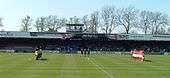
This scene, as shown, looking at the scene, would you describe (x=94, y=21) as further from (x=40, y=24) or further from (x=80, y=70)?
(x=80, y=70)

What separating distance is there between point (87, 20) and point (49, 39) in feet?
127

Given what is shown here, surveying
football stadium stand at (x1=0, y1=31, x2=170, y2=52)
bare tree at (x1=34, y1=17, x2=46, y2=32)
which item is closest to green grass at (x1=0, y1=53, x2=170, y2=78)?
football stadium stand at (x1=0, y1=31, x2=170, y2=52)

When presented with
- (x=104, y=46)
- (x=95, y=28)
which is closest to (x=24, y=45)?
(x=104, y=46)

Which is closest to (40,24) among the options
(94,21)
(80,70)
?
(94,21)

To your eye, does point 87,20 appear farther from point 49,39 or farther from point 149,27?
point 49,39

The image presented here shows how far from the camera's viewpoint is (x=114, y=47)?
102938 mm

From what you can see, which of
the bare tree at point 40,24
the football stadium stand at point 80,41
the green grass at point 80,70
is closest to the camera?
the green grass at point 80,70

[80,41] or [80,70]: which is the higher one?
[80,70]

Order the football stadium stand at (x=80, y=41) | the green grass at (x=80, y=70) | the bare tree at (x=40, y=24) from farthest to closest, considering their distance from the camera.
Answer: the bare tree at (x=40, y=24) < the football stadium stand at (x=80, y=41) < the green grass at (x=80, y=70)

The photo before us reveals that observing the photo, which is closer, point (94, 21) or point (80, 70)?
point (80, 70)

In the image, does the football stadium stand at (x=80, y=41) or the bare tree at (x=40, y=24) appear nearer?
the football stadium stand at (x=80, y=41)

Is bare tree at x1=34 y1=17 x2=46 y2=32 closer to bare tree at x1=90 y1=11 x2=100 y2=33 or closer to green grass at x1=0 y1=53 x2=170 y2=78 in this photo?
bare tree at x1=90 y1=11 x2=100 y2=33

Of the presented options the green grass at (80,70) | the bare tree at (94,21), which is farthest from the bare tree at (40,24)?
the green grass at (80,70)

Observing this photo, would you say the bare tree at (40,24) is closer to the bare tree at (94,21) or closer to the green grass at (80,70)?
the bare tree at (94,21)
